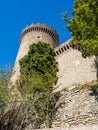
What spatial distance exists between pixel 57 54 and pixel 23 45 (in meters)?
7.56

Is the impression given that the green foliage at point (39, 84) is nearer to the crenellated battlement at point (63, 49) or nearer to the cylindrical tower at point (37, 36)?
the crenellated battlement at point (63, 49)

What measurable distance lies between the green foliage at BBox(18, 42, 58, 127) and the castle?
1650 mm

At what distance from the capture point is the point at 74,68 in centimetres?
2800

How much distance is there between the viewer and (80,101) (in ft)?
45.6

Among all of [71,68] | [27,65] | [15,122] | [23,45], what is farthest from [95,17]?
[23,45]

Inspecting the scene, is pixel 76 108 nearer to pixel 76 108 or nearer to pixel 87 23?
pixel 76 108

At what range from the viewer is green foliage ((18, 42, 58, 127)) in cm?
1466

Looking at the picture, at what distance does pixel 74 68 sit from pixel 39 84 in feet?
39.4

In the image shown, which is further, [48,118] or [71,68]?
[71,68]

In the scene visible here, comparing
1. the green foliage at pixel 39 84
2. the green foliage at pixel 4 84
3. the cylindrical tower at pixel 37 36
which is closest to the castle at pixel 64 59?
the cylindrical tower at pixel 37 36

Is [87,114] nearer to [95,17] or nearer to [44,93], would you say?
[44,93]

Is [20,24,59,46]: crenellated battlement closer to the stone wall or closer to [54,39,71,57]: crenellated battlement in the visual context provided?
[54,39,71,57]: crenellated battlement

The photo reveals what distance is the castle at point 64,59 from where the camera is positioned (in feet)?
85.5

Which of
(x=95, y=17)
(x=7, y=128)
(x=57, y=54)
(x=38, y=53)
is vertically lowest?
(x=7, y=128)
